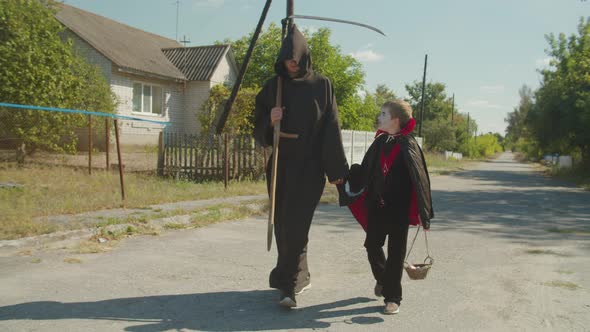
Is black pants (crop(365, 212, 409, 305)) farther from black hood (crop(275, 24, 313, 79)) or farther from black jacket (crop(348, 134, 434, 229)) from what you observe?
black hood (crop(275, 24, 313, 79))

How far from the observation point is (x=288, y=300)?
3836 millimetres

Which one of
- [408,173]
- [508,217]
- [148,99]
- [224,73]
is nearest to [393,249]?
[408,173]

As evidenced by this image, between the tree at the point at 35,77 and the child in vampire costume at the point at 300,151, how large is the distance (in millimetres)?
10111

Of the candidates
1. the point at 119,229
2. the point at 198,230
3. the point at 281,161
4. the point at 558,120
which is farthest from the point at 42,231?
the point at 558,120

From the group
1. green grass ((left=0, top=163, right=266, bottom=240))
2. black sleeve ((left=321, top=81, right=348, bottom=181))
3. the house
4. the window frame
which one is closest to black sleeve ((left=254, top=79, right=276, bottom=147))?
black sleeve ((left=321, top=81, right=348, bottom=181))

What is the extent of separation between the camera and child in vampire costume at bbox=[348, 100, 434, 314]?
384 centimetres

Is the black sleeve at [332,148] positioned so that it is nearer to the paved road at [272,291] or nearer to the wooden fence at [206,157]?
the paved road at [272,291]

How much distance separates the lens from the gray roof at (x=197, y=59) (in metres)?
24.8

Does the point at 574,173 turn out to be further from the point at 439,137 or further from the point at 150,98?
the point at 439,137

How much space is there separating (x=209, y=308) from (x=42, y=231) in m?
3.25

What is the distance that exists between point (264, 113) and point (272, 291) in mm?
1558

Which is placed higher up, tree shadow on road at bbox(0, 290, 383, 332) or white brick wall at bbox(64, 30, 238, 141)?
white brick wall at bbox(64, 30, 238, 141)

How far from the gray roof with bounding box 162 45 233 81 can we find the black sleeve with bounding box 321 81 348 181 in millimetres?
20935

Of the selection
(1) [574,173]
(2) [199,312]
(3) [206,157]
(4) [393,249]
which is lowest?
(2) [199,312]
